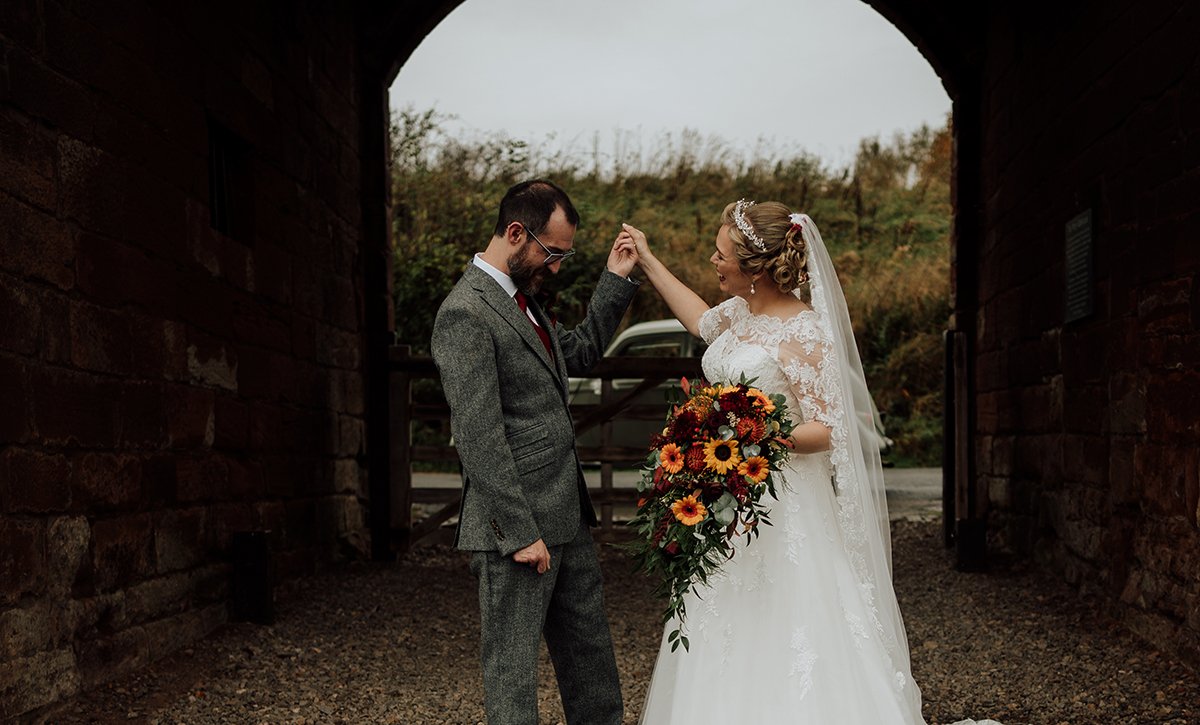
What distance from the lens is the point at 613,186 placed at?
65.2 feet

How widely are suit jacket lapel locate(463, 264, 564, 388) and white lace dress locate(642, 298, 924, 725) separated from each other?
57cm

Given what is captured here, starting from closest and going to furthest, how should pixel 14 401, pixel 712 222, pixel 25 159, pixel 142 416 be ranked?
pixel 14 401 → pixel 25 159 → pixel 142 416 → pixel 712 222

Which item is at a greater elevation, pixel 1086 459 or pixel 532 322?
pixel 532 322

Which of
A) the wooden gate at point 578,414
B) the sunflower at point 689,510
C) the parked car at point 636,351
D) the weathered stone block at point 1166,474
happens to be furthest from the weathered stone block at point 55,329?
the parked car at point 636,351

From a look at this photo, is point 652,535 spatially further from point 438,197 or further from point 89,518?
point 438,197

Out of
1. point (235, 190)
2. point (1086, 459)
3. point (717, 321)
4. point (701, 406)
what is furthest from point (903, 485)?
point (701, 406)

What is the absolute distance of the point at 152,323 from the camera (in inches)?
197

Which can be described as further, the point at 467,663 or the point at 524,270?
the point at 467,663

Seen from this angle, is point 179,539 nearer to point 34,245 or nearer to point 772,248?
point 34,245

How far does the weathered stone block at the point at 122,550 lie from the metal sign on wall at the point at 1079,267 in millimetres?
4513

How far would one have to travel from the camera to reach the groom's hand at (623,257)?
3.69 metres

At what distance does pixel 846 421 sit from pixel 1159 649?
2579mm

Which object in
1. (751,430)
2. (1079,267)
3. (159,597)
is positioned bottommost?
(159,597)

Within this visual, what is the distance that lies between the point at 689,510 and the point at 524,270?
80 centimetres
